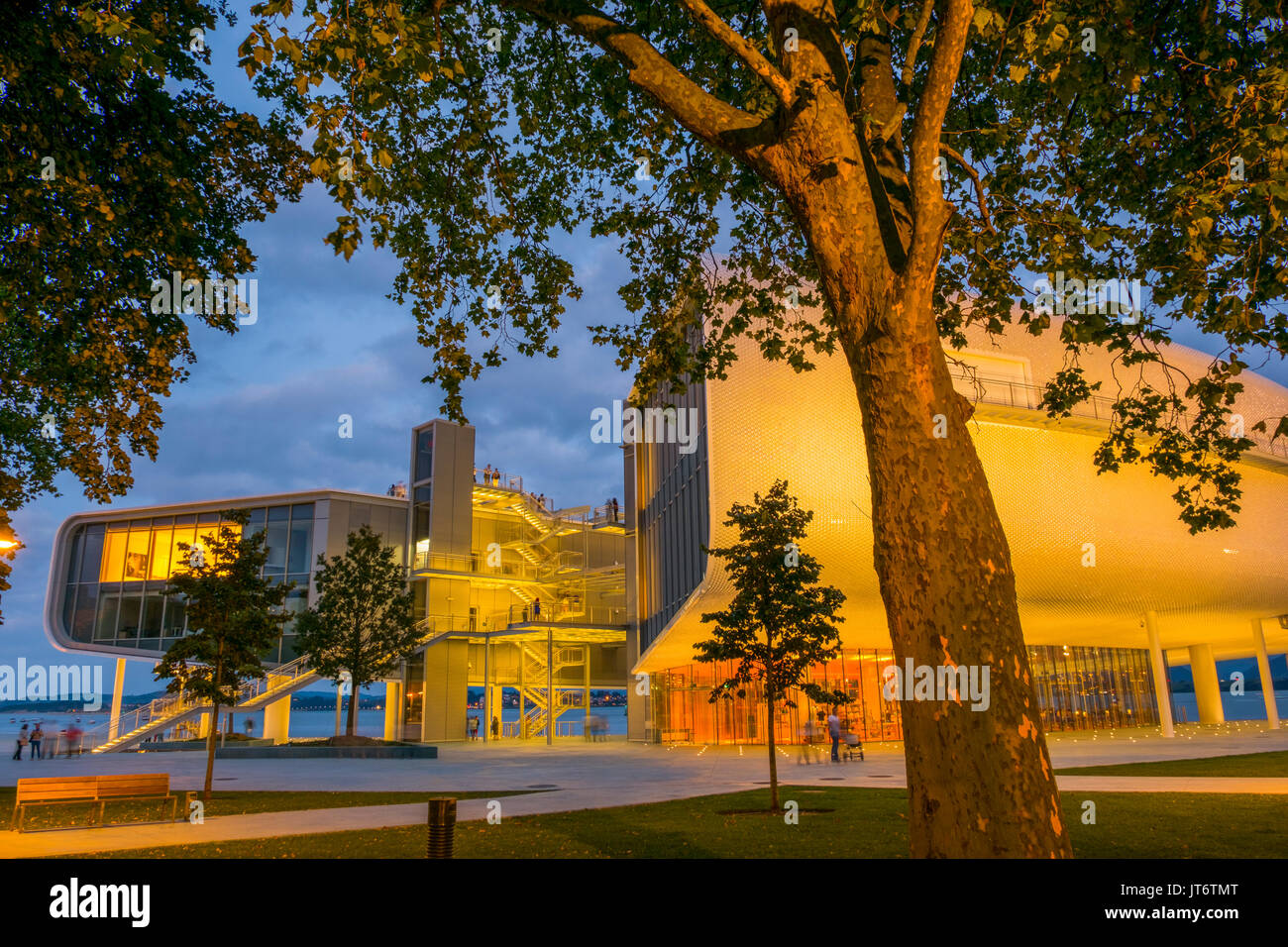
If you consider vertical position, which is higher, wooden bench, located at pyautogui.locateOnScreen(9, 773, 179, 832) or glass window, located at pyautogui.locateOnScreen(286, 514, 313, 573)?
glass window, located at pyautogui.locateOnScreen(286, 514, 313, 573)

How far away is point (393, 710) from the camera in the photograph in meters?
43.3

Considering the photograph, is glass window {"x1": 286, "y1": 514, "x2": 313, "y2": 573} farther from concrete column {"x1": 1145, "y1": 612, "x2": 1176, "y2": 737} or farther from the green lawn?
concrete column {"x1": 1145, "y1": 612, "x2": 1176, "y2": 737}

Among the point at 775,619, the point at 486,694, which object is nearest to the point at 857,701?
the point at 486,694

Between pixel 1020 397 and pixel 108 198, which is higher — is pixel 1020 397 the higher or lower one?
the higher one

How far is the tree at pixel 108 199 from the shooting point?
851 centimetres

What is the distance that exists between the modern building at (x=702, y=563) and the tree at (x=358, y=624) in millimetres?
1975

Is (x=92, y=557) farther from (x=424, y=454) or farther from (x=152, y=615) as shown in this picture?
(x=424, y=454)

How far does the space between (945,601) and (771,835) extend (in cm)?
664

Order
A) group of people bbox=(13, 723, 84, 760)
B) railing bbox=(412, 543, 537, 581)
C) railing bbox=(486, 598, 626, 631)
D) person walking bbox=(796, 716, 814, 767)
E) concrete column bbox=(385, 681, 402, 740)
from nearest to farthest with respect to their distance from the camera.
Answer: person walking bbox=(796, 716, 814, 767), group of people bbox=(13, 723, 84, 760), concrete column bbox=(385, 681, 402, 740), railing bbox=(412, 543, 537, 581), railing bbox=(486, 598, 626, 631)

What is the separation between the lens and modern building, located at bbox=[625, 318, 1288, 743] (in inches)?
1195

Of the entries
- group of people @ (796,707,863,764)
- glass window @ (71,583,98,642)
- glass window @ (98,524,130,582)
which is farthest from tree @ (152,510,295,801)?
glass window @ (71,583,98,642)

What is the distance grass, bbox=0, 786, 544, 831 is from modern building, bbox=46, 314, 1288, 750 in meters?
15.3

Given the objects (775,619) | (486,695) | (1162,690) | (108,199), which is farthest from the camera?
(486,695)

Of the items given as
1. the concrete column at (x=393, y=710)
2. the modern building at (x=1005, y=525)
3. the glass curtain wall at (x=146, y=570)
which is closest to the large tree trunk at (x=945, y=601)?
the modern building at (x=1005, y=525)
